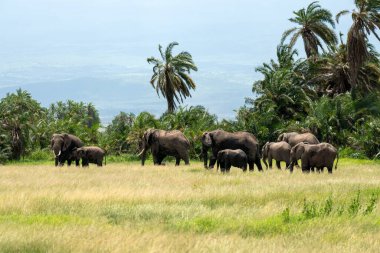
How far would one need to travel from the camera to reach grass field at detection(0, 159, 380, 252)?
8969mm

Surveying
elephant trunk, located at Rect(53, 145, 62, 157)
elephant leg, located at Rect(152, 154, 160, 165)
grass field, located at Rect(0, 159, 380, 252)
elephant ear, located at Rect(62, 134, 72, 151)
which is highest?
elephant ear, located at Rect(62, 134, 72, 151)

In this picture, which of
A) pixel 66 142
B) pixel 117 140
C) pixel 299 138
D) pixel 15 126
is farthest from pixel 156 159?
pixel 15 126

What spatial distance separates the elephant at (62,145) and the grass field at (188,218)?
12.4 metres

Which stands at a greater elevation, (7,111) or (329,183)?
(7,111)

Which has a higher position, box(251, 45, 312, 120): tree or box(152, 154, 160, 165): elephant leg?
box(251, 45, 312, 120): tree

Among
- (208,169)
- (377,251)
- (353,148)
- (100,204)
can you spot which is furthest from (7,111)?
(377,251)

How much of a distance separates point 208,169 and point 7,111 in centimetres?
2055

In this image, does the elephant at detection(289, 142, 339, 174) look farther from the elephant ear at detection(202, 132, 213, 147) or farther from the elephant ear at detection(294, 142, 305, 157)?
the elephant ear at detection(202, 132, 213, 147)

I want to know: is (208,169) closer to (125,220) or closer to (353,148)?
(125,220)

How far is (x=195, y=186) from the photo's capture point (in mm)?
17859

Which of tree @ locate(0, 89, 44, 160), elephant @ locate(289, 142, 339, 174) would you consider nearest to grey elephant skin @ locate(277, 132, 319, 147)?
elephant @ locate(289, 142, 339, 174)

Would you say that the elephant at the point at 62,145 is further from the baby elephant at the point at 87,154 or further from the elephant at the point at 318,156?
the elephant at the point at 318,156

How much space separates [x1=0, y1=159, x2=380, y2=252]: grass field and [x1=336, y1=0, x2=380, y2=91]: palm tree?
1019 inches

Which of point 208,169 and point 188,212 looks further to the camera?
point 208,169
